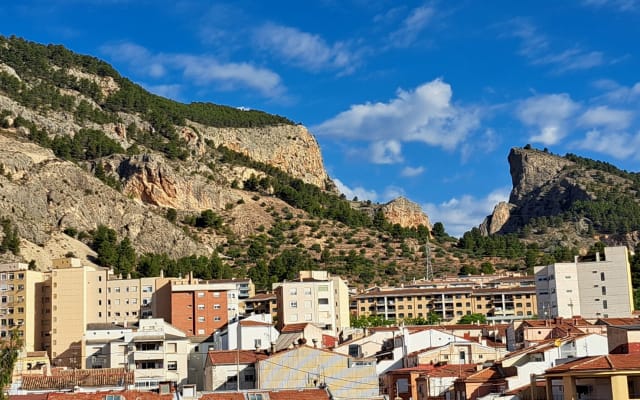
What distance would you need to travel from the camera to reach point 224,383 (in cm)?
7694

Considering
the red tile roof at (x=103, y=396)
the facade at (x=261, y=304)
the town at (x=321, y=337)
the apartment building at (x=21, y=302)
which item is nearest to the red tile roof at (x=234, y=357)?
the town at (x=321, y=337)

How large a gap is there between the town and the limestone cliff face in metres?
30.3

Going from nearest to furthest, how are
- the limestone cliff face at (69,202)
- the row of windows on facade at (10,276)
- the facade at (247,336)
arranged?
the facade at (247,336)
the row of windows on facade at (10,276)
the limestone cliff face at (69,202)

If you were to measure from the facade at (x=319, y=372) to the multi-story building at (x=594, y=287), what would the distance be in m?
70.0

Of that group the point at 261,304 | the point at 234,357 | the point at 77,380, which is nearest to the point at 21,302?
the point at 261,304

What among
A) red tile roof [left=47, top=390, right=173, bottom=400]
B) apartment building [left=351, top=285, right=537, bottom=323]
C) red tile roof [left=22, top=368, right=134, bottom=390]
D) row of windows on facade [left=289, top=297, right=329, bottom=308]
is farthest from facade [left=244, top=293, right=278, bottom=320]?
red tile roof [left=47, top=390, right=173, bottom=400]

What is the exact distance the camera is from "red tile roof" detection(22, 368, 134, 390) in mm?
68938

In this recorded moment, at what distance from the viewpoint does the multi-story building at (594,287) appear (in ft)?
440

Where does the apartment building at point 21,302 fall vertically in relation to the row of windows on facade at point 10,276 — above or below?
below

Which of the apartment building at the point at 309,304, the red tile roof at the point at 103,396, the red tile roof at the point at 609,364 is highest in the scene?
the apartment building at the point at 309,304

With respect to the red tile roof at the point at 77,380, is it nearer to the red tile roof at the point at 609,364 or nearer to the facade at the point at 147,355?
the facade at the point at 147,355

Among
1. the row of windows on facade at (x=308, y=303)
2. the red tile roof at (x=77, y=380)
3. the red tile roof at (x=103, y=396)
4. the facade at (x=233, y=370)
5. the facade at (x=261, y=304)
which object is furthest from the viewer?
the facade at (x=261, y=304)

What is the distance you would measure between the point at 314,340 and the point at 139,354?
19679 mm

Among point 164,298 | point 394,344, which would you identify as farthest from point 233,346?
point 164,298
